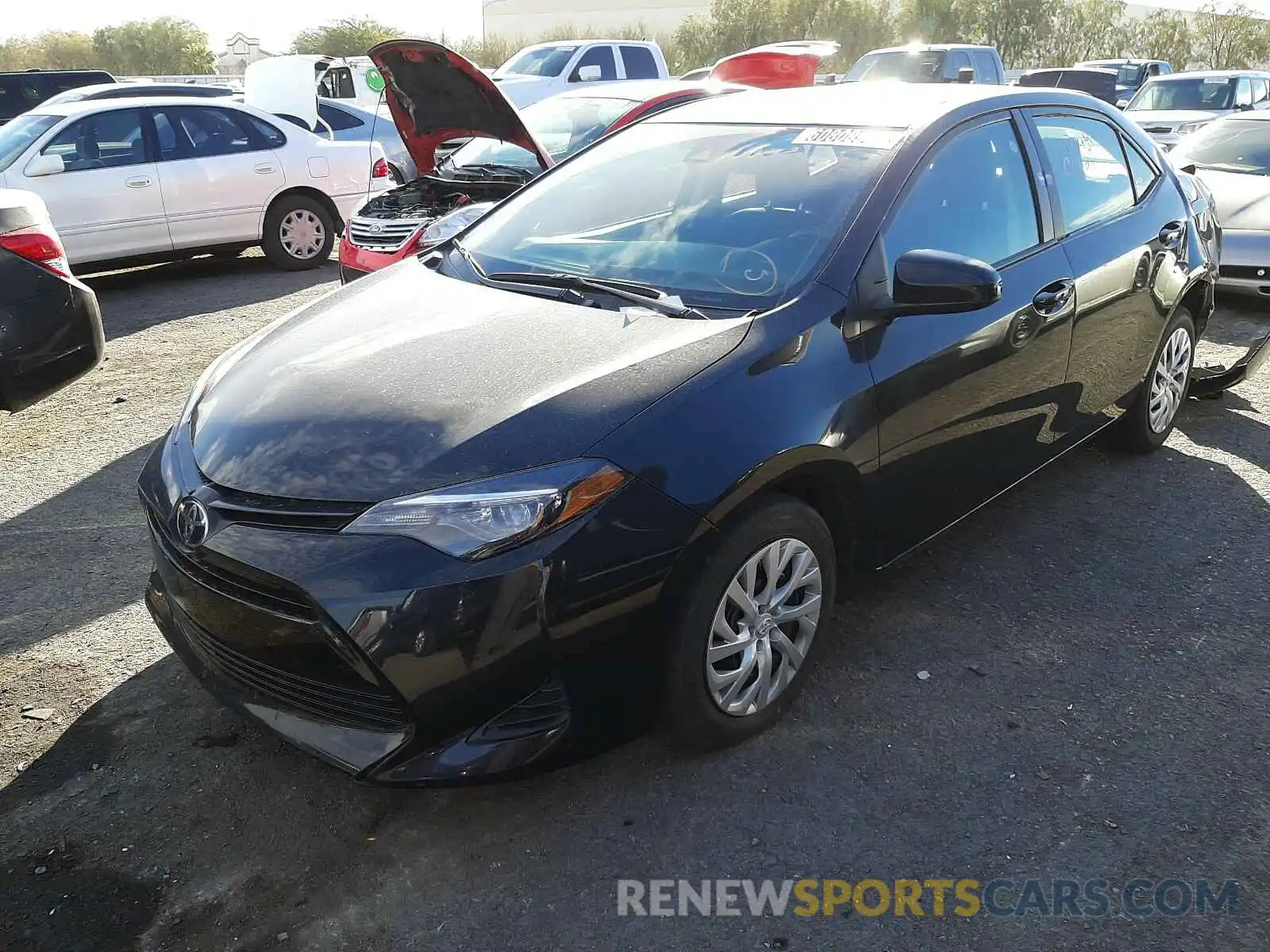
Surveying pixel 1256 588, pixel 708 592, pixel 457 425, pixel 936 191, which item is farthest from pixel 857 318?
pixel 1256 588

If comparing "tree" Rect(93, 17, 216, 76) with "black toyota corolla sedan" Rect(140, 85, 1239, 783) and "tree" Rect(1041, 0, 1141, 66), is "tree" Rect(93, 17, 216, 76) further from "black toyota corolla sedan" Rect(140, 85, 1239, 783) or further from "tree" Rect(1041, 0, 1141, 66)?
"black toyota corolla sedan" Rect(140, 85, 1239, 783)

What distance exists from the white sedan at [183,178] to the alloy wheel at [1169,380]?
6839 millimetres

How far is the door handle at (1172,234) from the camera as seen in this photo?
4.34 m

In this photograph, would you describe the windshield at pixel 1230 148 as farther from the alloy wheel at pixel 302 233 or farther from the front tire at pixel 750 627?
the alloy wheel at pixel 302 233

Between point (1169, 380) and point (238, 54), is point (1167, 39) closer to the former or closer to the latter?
point (238, 54)

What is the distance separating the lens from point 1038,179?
145 inches

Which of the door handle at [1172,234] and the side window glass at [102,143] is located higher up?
the side window glass at [102,143]

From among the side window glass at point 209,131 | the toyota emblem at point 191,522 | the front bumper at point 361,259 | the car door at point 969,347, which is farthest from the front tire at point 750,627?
the side window glass at point 209,131

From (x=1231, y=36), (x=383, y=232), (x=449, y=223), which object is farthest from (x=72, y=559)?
(x=1231, y=36)

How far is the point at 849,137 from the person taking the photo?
3.34m

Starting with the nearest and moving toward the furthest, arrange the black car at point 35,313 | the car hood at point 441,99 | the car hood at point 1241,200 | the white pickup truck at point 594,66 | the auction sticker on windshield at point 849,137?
the auction sticker on windshield at point 849,137
the black car at point 35,313
the car hood at point 441,99
the car hood at point 1241,200
the white pickup truck at point 594,66

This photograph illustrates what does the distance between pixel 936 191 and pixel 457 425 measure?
1.76m

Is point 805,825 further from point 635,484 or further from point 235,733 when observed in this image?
point 235,733

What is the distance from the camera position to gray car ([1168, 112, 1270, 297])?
23.7 feet
